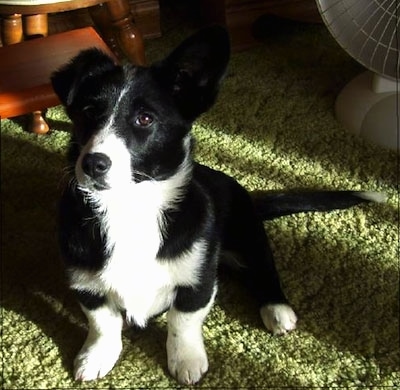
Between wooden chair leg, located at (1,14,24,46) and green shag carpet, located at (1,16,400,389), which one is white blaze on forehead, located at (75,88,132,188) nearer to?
green shag carpet, located at (1,16,400,389)

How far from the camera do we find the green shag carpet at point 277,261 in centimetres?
148

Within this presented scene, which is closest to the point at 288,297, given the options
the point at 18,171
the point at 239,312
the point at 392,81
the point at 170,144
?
the point at 239,312

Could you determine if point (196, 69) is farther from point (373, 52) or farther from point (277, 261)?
point (373, 52)

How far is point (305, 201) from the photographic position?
174cm

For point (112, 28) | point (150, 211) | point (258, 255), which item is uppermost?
point (150, 211)

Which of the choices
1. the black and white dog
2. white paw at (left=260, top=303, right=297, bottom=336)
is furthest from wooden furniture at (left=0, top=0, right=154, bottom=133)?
white paw at (left=260, top=303, right=297, bottom=336)

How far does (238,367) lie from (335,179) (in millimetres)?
699

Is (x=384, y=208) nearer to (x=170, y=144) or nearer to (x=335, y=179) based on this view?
(x=335, y=179)

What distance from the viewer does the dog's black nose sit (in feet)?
3.75

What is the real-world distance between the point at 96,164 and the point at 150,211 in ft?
0.66

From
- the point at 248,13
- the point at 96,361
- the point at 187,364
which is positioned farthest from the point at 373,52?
the point at 96,361

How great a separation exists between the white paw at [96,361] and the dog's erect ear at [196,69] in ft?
1.81

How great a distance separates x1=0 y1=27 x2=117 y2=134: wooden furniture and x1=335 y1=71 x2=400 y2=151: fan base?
778mm

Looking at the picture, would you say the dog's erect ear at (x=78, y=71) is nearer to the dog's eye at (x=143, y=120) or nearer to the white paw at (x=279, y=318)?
the dog's eye at (x=143, y=120)
